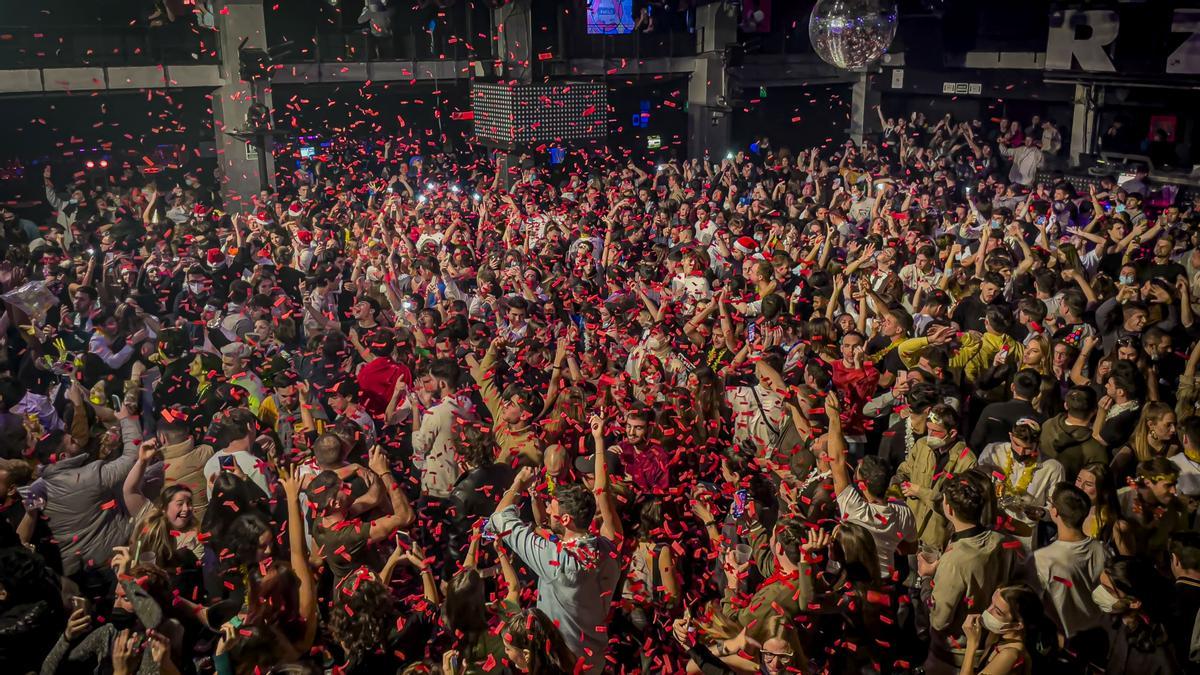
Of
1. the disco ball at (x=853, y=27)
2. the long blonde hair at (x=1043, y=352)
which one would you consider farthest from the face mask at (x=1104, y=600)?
the disco ball at (x=853, y=27)

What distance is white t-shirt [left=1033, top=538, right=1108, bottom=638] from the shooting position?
345 cm

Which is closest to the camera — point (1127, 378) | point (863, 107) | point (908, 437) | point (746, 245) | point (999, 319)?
point (908, 437)

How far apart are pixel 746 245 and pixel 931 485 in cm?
427

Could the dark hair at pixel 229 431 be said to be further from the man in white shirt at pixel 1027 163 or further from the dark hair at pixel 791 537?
the man in white shirt at pixel 1027 163

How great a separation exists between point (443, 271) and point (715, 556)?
14.4 ft

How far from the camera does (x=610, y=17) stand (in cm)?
1625

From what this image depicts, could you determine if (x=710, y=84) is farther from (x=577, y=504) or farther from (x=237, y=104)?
(x=577, y=504)

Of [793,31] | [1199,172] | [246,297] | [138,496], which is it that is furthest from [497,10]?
[138,496]

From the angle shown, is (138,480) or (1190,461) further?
(1190,461)

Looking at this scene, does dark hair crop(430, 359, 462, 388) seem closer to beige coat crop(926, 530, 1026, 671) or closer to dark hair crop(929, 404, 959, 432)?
dark hair crop(929, 404, 959, 432)

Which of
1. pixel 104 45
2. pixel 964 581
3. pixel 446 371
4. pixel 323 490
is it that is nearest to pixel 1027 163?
pixel 446 371

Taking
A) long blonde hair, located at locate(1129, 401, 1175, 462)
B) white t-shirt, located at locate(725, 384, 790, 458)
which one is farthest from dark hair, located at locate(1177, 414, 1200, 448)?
white t-shirt, located at locate(725, 384, 790, 458)

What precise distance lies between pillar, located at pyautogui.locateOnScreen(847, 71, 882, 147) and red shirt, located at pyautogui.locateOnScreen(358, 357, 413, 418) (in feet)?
49.1

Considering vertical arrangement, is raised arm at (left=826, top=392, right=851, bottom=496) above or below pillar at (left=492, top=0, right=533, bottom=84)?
below
